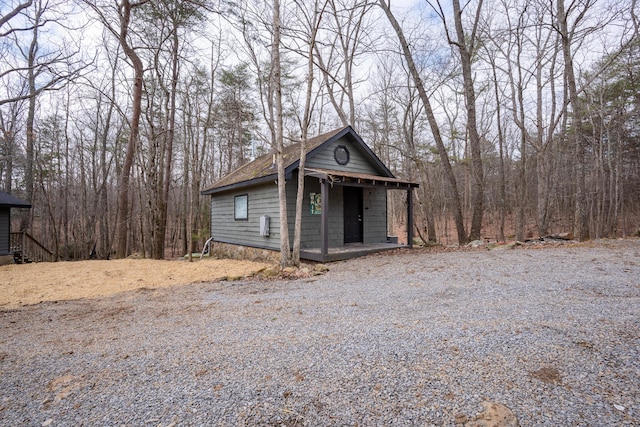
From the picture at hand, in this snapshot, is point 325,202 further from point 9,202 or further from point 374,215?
point 9,202

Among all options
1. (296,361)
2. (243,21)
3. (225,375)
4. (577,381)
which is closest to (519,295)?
(577,381)

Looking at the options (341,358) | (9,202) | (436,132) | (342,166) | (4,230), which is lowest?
(341,358)

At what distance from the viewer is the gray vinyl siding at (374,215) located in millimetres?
9969

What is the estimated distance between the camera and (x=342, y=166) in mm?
9297

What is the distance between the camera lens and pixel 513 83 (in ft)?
42.0

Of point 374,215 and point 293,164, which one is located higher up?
point 293,164

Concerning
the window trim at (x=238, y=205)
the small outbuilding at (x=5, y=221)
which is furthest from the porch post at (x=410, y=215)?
the small outbuilding at (x=5, y=221)

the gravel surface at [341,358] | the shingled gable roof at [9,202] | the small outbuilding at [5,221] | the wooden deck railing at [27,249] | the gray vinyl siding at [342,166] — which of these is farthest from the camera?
the wooden deck railing at [27,249]

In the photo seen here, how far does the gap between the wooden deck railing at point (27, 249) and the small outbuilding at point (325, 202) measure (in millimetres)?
7317

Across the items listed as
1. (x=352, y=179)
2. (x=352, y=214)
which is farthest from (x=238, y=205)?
(x=352, y=179)

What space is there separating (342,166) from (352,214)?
1638 millimetres

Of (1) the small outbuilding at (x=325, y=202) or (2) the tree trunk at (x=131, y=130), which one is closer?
(1) the small outbuilding at (x=325, y=202)

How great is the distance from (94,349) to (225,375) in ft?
4.86

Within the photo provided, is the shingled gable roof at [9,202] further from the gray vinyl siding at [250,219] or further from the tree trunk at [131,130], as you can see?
the gray vinyl siding at [250,219]
